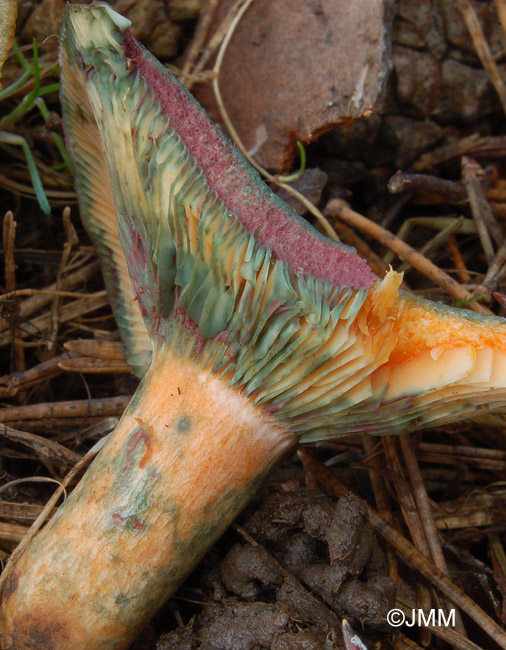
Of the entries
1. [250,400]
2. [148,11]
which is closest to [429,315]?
[250,400]

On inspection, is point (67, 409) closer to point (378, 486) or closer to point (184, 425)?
point (184, 425)

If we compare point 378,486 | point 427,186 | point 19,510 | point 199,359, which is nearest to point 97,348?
point 19,510

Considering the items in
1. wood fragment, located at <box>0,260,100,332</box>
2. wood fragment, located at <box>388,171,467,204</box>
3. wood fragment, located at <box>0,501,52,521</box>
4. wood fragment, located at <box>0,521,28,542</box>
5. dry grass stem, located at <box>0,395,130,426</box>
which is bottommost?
wood fragment, located at <box>0,521,28,542</box>

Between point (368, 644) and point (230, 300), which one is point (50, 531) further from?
point (368, 644)

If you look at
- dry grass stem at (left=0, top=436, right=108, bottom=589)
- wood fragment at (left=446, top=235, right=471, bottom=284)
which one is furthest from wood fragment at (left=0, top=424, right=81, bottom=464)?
wood fragment at (left=446, top=235, right=471, bottom=284)

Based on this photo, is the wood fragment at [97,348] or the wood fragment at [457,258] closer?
the wood fragment at [97,348]

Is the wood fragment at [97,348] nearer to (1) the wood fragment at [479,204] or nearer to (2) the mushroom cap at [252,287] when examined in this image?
(2) the mushroom cap at [252,287]

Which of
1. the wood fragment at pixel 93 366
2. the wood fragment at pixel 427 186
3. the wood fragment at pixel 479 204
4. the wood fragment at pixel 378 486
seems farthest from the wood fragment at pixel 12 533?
the wood fragment at pixel 479 204

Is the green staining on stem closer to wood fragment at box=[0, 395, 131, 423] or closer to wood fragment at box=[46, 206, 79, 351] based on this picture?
wood fragment at box=[0, 395, 131, 423]
